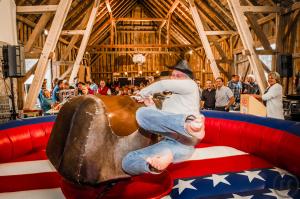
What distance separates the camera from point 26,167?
4449 mm

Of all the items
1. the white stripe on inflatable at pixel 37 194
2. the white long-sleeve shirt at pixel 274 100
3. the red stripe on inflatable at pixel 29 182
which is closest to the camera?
the white stripe on inflatable at pixel 37 194

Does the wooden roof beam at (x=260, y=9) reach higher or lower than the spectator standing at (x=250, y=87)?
higher

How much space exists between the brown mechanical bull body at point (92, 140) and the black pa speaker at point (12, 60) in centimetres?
483

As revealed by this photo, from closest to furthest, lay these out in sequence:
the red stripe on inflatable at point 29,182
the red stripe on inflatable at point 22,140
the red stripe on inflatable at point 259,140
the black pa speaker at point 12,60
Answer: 1. the red stripe on inflatable at point 29,182
2. the red stripe on inflatable at point 259,140
3. the red stripe on inflatable at point 22,140
4. the black pa speaker at point 12,60

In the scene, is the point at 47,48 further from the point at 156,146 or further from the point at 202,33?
the point at 202,33

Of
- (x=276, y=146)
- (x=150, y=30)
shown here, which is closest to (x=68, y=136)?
(x=276, y=146)

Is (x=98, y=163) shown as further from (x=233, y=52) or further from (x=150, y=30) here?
(x=150, y=30)

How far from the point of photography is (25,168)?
14.4ft

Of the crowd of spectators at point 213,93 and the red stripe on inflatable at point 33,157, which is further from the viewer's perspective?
the crowd of spectators at point 213,93

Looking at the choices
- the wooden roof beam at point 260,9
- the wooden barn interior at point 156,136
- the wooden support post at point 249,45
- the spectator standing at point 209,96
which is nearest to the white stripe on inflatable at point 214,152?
the wooden barn interior at point 156,136

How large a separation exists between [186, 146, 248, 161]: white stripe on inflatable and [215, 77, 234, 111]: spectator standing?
195 cm

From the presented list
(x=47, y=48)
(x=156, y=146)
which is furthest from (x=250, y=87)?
(x=156, y=146)

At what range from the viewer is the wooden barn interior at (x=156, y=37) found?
775 centimetres

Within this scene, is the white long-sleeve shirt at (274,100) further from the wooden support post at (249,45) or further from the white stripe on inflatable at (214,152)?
the wooden support post at (249,45)
